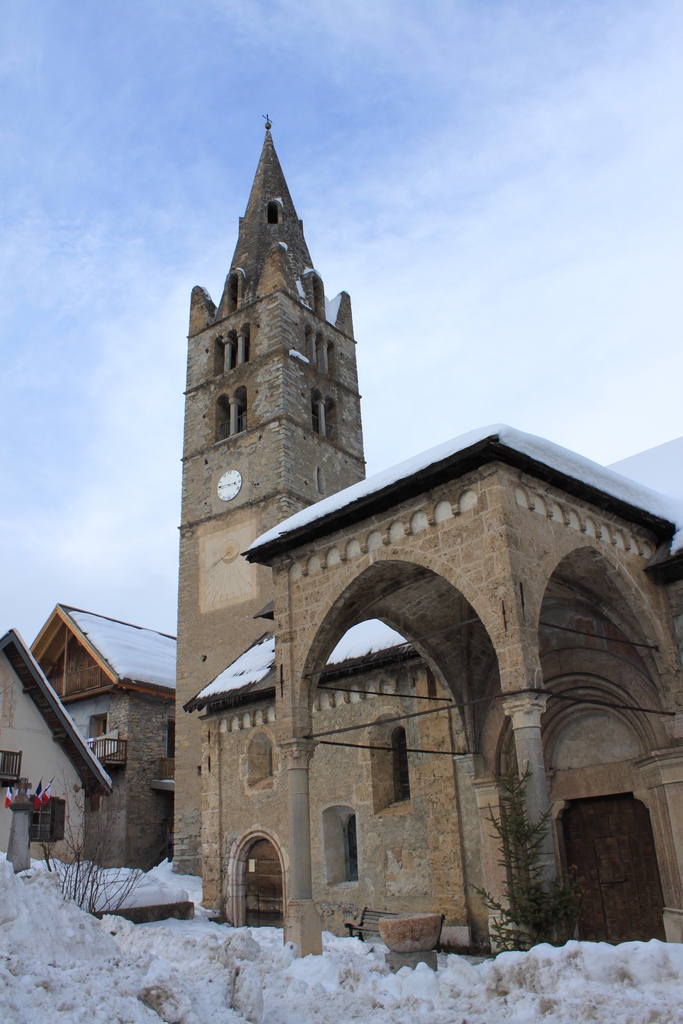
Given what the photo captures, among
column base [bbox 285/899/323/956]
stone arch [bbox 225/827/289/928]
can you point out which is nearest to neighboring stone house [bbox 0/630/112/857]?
stone arch [bbox 225/827/289/928]

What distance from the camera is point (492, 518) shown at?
9.43m

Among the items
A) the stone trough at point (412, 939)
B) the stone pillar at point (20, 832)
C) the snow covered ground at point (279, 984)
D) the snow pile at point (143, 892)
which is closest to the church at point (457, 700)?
the stone trough at point (412, 939)

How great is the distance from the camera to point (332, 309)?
3397cm

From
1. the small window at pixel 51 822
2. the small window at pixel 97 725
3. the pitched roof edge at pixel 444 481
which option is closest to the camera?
the pitched roof edge at pixel 444 481

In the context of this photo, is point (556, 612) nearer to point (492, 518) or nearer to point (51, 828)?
point (492, 518)

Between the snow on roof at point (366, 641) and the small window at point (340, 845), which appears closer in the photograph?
the snow on roof at point (366, 641)

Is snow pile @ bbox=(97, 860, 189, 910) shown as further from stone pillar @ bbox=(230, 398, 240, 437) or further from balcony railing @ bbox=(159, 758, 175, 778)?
stone pillar @ bbox=(230, 398, 240, 437)

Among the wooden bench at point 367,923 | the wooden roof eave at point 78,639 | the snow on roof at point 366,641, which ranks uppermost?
the wooden roof eave at point 78,639

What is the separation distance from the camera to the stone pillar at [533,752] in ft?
Answer: 27.1

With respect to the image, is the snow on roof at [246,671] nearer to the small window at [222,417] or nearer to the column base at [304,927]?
the column base at [304,927]

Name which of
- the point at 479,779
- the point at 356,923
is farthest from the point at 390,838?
the point at 479,779

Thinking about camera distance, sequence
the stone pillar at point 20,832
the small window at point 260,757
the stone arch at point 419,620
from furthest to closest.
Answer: the small window at point 260,757 → the stone pillar at point 20,832 → the stone arch at point 419,620

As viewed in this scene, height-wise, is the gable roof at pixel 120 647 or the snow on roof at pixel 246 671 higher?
the gable roof at pixel 120 647

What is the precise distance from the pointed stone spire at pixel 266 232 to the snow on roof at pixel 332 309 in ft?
5.56
